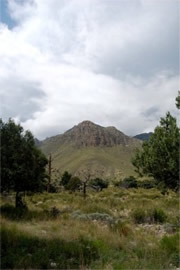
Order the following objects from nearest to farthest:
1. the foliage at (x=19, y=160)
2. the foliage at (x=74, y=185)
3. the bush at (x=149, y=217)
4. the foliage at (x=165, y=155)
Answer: the foliage at (x=19, y=160), the bush at (x=149, y=217), the foliage at (x=165, y=155), the foliage at (x=74, y=185)

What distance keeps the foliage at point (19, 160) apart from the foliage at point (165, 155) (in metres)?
6.70

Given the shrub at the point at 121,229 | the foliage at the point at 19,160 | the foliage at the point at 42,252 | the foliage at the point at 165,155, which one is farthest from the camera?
the foliage at the point at 165,155

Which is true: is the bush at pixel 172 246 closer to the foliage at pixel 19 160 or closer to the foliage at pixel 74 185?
the foliage at pixel 19 160

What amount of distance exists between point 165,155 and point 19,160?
322 inches

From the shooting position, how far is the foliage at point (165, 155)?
1850cm

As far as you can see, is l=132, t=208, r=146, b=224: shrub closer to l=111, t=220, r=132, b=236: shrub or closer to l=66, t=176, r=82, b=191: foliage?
l=111, t=220, r=132, b=236: shrub

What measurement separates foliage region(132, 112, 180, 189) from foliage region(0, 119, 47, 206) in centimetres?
670

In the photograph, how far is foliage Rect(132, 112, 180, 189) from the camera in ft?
60.7

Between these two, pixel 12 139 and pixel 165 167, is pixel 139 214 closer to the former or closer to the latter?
pixel 165 167

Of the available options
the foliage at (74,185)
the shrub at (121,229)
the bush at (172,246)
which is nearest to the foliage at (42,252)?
the bush at (172,246)

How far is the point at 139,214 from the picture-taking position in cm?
1659

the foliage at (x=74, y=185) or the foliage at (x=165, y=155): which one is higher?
the foliage at (x=165, y=155)

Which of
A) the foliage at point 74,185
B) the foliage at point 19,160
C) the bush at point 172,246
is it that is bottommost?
the bush at point 172,246

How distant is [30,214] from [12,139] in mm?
3540
